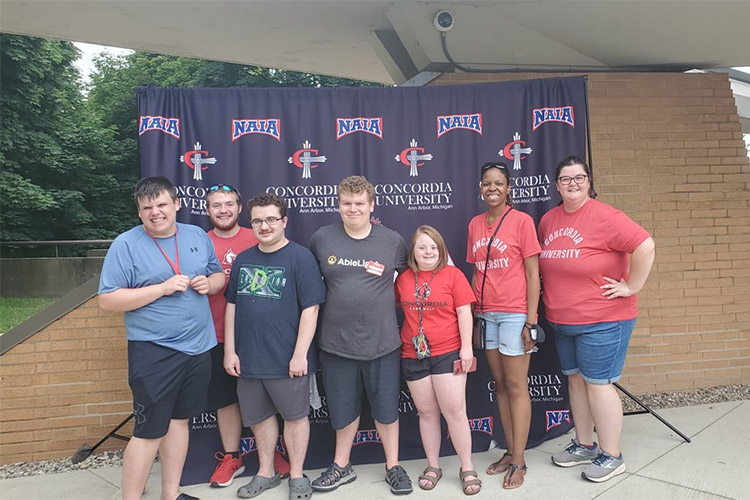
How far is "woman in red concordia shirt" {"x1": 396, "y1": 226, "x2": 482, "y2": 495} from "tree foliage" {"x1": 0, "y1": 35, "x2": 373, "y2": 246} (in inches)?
481

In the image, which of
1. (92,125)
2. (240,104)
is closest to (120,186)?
(92,125)

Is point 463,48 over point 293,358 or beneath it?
over

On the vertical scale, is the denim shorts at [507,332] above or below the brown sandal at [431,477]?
above

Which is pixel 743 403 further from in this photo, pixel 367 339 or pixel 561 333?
pixel 367 339

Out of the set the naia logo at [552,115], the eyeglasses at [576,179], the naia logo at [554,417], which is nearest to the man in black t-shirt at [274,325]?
the eyeglasses at [576,179]

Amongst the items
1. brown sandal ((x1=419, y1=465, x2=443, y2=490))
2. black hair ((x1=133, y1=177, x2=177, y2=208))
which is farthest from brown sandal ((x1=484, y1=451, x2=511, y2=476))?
black hair ((x1=133, y1=177, x2=177, y2=208))

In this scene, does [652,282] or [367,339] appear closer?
[367,339]

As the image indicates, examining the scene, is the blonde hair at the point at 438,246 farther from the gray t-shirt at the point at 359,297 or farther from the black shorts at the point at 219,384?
the black shorts at the point at 219,384

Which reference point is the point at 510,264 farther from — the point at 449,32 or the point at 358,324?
the point at 449,32

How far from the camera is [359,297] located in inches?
118

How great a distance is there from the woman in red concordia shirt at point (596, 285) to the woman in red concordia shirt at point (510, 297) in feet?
0.51

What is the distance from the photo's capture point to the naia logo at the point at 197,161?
353cm

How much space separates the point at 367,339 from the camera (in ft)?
9.87

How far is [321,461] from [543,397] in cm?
162
